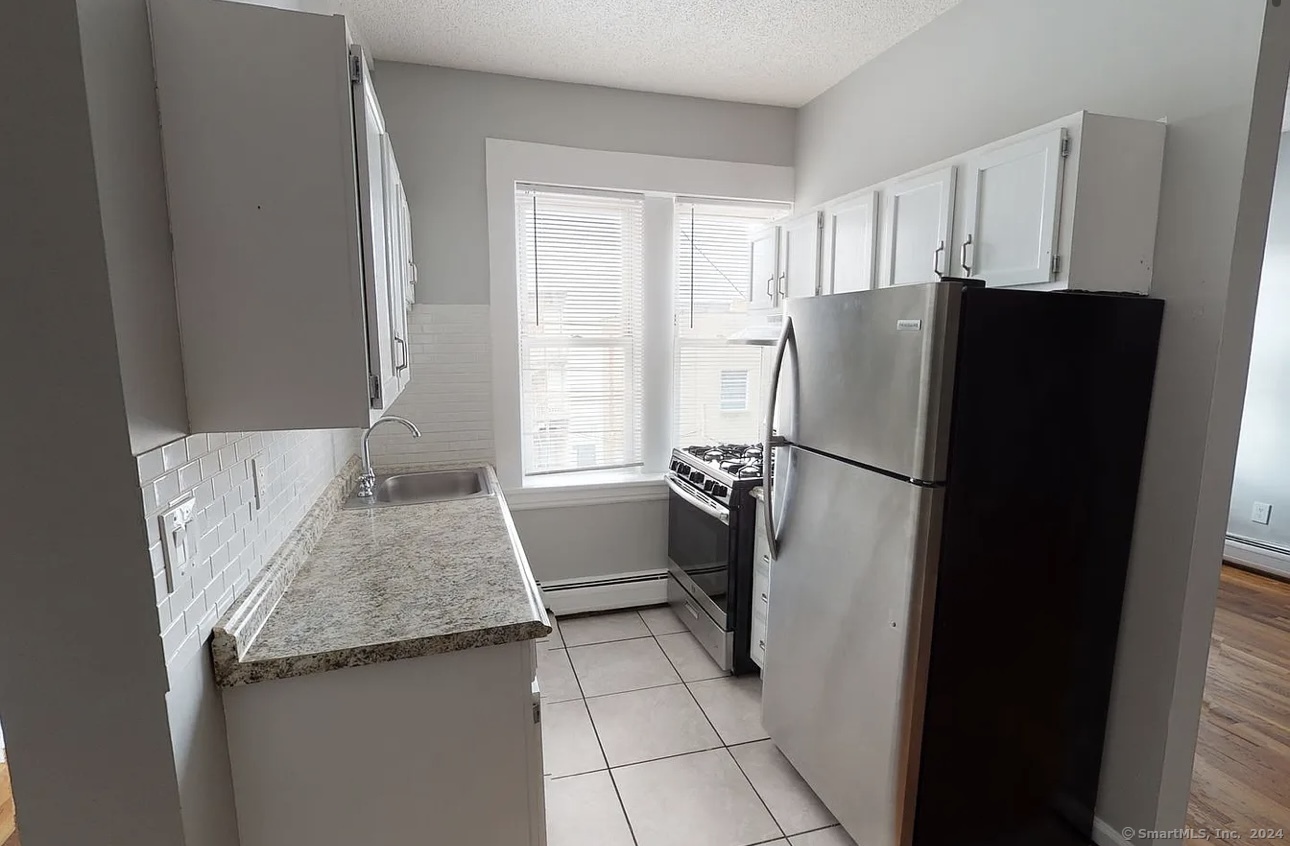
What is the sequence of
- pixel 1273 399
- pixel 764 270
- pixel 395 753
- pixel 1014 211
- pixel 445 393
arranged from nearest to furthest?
1. pixel 395 753
2. pixel 1014 211
3. pixel 445 393
4. pixel 764 270
5. pixel 1273 399

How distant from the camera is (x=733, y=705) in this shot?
8.25 feet

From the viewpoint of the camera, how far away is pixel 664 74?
2.85 m

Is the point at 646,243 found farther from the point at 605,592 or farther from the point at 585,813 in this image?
the point at 585,813

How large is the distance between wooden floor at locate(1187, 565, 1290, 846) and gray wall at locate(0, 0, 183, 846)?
271 cm

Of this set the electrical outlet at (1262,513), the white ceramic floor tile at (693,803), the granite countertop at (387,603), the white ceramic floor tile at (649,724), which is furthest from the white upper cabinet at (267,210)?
the electrical outlet at (1262,513)

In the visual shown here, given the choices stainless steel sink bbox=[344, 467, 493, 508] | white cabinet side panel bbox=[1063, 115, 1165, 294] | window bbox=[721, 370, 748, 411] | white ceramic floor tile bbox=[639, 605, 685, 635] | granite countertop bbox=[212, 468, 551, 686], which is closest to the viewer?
granite countertop bbox=[212, 468, 551, 686]

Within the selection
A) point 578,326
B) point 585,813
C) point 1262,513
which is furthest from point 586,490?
point 1262,513

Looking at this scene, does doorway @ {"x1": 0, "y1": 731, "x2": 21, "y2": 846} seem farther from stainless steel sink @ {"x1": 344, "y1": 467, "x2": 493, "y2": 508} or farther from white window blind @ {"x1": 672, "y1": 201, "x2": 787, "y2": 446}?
white window blind @ {"x1": 672, "y1": 201, "x2": 787, "y2": 446}

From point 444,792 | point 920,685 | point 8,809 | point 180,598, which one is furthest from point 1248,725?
point 8,809

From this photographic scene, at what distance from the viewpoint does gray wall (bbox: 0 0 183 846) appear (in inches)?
32.4

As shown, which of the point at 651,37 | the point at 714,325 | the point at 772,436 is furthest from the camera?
the point at 714,325

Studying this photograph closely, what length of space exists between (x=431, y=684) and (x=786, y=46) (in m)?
2.72

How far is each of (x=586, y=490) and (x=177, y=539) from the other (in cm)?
226

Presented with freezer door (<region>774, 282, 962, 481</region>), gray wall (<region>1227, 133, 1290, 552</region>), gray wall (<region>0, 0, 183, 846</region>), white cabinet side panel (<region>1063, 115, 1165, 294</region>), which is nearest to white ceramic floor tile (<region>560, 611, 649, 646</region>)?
freezer door (<region>774, 282, 962, 481</region>)
